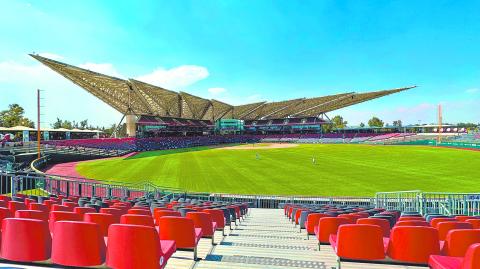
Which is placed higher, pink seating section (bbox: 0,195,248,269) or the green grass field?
pink seating section (bbox: 0,195,248,269)

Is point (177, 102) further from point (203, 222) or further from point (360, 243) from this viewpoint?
point (360, 243)

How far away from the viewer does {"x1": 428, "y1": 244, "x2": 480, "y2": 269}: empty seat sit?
2750mm

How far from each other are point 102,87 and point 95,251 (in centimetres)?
6598

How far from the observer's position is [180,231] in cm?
473

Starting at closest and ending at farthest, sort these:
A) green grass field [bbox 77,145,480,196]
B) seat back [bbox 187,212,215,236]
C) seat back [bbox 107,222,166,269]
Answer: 1. seat back [bbox 107,222,166,269]
2. seat back [bbox 187,212,215,236]
3. green grass field [bbox 77,145,480,196]

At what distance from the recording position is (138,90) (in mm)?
69750

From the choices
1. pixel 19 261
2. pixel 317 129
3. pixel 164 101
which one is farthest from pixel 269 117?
pixel 19 261

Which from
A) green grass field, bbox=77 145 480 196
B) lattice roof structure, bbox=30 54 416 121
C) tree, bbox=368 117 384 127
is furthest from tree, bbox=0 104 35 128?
tree, bbox=368 117 384 127

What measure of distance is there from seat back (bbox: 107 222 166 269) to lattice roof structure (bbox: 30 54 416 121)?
55.4 meters

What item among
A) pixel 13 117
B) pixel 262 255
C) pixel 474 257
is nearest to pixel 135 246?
pixel 262 255

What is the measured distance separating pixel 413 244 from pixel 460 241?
21.2 inches

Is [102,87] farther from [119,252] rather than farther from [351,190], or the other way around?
[119,252]

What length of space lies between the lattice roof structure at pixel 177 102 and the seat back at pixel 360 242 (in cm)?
5638

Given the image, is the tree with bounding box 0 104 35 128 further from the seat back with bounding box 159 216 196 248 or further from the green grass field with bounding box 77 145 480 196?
the seat back with bounding box 159 216 196 248
